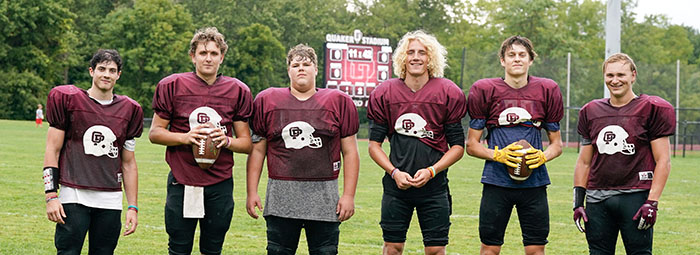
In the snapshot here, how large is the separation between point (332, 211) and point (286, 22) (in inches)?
2177

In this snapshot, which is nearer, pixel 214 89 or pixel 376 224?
pixel 214 89

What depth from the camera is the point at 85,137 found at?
480cm

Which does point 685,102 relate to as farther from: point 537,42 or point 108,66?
point 108,66

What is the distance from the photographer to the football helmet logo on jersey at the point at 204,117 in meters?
5.00

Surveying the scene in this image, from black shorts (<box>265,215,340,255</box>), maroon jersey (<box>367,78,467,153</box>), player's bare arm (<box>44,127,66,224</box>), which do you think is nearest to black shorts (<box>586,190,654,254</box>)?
maroon jersey (<box>367,78,467,153</box>)

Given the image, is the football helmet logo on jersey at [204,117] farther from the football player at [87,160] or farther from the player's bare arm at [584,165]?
the player's bare arm at [584,165]

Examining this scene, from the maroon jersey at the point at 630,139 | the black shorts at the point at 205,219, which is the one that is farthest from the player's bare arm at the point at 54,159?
the maroon jersey at the point at 630,139

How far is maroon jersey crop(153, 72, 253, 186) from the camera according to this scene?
16.4 feet

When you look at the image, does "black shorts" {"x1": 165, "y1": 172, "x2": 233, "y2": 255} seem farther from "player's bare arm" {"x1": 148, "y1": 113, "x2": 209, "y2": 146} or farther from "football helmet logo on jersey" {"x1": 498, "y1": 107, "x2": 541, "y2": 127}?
"football helmet logo on jersey" {"x1": 498, "y1": 107, "x2": 541, "y2": 127}

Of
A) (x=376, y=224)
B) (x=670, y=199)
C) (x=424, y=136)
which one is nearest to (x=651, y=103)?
(x=424, y=136)

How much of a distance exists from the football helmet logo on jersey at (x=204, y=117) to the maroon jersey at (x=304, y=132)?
0.91 feet

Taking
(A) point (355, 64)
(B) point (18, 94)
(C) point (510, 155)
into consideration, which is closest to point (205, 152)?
(C) point (510, 155)

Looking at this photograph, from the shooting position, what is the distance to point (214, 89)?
5062mm

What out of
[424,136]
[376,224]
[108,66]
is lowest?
[376,224]
